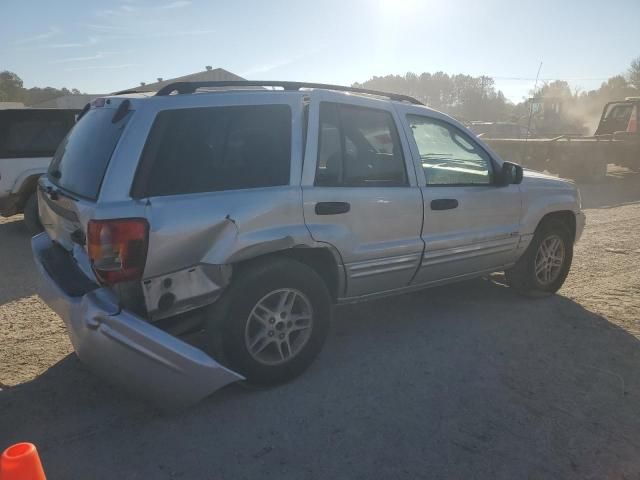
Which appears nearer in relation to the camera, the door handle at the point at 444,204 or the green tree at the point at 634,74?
the door handle at the point at 444,204

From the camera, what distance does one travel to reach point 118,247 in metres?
2.50

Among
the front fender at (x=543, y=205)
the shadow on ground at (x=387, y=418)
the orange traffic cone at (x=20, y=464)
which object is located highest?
the front fender at (x=543, y=205)

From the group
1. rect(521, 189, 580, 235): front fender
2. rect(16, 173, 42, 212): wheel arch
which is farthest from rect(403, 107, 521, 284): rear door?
rect(16, 173, 42, 212): wheel arch

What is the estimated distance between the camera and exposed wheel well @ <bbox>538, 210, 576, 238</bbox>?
182 inches

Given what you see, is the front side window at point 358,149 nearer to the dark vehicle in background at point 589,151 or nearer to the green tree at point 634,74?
the dark vehicle in background at point 589,151

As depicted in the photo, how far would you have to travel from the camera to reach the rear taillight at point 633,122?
15609mm

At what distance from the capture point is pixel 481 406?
294 centimetres

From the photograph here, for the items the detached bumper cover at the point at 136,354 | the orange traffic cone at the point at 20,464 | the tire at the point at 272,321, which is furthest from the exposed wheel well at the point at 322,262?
the orange traffic cone at the point at 20,464

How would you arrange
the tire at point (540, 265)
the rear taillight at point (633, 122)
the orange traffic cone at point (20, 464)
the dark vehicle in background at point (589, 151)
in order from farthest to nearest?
the rear taillight at point (633, 122) < the dark vehicle in background at point (589, 151) < the tire at point (540, 265) < the orange traffic cone at point (20, 464)

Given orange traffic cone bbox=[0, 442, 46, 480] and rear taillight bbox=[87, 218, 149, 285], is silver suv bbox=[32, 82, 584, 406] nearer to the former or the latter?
rear taillight bbox=[87, 218, 149, 285]

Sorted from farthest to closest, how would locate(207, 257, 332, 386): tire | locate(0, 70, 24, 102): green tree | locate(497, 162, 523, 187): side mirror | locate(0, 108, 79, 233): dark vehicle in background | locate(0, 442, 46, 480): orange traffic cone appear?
locate(0, 70, 24, 102): green tree → locate(0, 108, 79, 233): dark vehicle in background → locate(497, 162, 523, 187): side mirror → locate(207, 257, 332, 386): tire → locate(0, 442, 46, 480): orange traffic cone

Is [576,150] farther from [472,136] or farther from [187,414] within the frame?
[187,414]

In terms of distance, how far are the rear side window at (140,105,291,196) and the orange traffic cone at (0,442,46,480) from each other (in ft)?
4.30

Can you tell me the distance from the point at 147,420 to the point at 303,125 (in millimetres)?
2051
